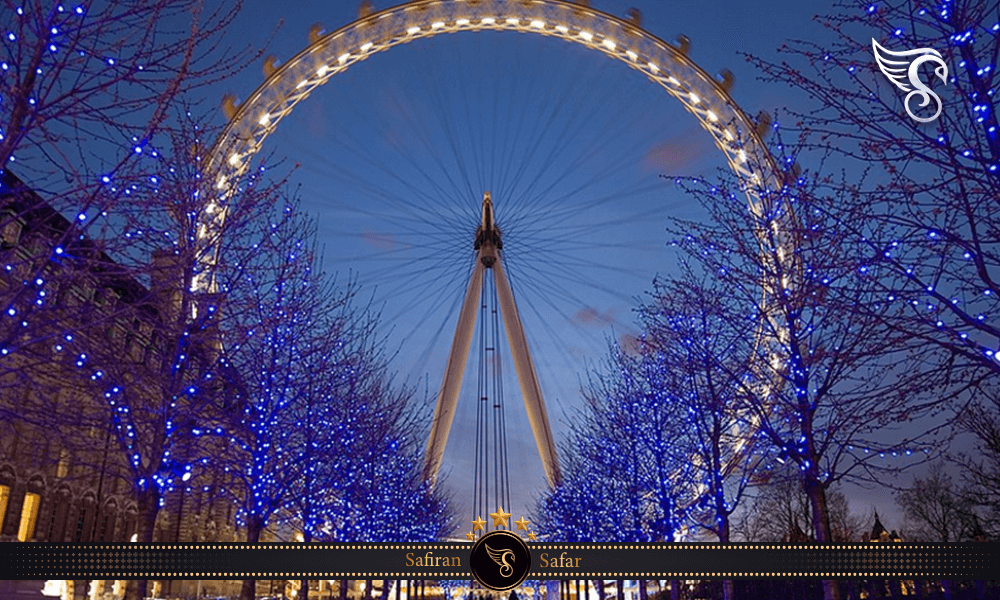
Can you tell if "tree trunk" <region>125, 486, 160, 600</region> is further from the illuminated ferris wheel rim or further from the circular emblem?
the illuminated ferris wheel rim

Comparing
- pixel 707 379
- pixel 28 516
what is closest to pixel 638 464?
pixel 707 379

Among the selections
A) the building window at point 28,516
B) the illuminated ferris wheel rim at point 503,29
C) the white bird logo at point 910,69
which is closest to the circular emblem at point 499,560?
the white bird logo at point 910,69

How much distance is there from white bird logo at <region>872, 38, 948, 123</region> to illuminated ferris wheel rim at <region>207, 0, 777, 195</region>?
67.7 feet

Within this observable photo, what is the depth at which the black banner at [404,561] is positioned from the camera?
7023 millimetres

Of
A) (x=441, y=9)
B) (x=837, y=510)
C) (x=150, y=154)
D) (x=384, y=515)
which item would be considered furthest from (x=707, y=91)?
(x=837, y=510)

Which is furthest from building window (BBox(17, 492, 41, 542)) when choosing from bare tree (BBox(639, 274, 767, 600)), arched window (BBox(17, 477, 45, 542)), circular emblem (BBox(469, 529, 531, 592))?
circular emblem (BBox(469, 529, 531, 592))

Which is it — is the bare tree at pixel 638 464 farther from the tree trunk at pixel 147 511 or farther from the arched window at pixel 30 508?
the arched window at pixel 30 508

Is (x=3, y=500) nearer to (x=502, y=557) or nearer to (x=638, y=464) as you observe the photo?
(x=638, y=464)

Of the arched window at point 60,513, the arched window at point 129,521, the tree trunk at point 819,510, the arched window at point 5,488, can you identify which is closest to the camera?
the tree trunk at point 819,510

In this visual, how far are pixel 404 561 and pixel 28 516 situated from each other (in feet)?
109

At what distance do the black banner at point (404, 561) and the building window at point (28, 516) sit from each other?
30592 millimetres

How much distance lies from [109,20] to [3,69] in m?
1.28

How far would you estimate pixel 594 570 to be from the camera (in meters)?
7.06

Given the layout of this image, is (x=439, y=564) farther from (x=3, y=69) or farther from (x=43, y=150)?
(x=3, y=69)
